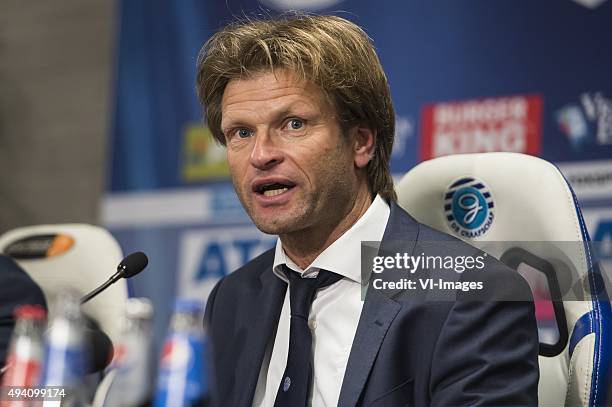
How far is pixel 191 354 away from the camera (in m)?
0.90

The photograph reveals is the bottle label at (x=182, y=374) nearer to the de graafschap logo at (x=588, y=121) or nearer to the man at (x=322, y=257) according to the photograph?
the man at (x=322, y=257)

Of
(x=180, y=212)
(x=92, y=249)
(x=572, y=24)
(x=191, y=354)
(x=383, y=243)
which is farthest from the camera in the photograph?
(x=180, y=212)

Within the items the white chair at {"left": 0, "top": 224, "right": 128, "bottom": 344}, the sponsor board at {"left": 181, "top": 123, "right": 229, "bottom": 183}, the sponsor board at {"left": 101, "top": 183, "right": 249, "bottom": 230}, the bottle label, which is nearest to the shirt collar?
the white chair at {"left": 0, "top": 224, "right": 128, "bottom": 344}

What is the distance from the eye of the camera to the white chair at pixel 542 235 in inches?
59.8

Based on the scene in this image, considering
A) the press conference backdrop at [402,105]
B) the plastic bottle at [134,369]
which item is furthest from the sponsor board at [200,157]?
the plastic bottle at [134,369]

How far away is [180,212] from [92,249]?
59.4 inches

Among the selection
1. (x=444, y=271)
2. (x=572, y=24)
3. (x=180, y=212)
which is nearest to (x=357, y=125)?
(x=444, y=271)

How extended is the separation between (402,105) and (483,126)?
0.33m

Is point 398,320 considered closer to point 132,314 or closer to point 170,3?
point 132,314

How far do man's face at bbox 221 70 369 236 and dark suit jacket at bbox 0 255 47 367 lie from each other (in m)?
0.68

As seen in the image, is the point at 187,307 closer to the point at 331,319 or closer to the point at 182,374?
the point at 182,374

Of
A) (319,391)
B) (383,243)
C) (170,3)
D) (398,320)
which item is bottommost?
(319,391)

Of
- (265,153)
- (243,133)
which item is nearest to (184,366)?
(265,153)

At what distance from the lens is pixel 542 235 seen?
5.25 feet
